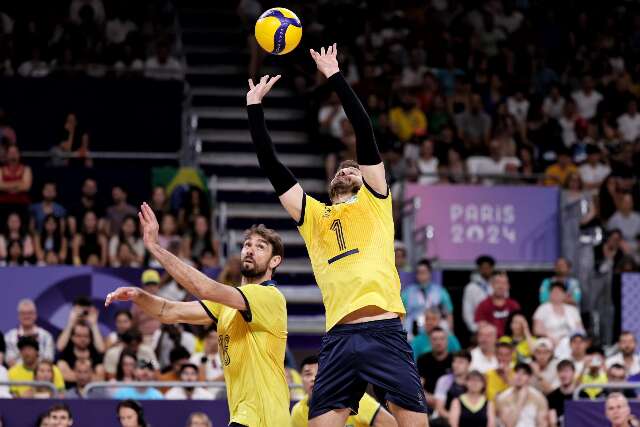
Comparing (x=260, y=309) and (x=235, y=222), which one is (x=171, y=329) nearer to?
(x=235, y=222)

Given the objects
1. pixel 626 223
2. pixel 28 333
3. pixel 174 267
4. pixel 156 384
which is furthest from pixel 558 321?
pixel 174 267

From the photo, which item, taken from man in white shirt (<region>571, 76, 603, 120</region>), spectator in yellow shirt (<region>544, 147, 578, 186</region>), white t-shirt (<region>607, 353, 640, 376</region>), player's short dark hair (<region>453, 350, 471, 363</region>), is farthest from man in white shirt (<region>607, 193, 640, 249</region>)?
player's short dark hair (<region>453, 350, 471, 363</region>)

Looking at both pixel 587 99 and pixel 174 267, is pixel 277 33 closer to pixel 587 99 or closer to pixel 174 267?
pixel 174 267

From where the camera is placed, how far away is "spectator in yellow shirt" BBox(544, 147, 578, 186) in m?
21.9

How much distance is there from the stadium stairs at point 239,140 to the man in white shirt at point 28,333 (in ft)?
12.0

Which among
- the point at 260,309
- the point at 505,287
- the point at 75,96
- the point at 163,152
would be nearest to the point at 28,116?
the point at 75,96

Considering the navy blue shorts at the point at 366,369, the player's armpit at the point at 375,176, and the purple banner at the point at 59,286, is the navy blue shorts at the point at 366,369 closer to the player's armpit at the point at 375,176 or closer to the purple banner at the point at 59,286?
the player's armpit at the point at 375,176

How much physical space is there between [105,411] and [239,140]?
1056 centimetres

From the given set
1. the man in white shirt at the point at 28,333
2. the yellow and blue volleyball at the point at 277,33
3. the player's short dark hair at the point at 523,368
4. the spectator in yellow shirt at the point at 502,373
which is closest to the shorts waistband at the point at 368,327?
the yellow and blue volleyball at the point at 277,33

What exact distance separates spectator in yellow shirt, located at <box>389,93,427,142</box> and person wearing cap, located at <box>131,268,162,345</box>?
22.3 feet

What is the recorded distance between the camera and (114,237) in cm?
1886

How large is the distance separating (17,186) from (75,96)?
294 cm

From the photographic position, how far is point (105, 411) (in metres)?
14.0

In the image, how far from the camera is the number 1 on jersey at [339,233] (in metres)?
8.46
